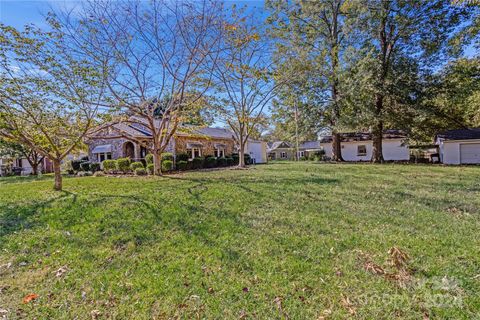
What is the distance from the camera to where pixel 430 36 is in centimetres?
1872

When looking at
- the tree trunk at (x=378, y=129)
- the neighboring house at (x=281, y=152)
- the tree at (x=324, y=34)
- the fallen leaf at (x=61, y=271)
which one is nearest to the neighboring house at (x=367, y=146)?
the tree trunk at (x=378, y=129)

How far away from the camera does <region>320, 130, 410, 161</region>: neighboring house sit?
27.9m

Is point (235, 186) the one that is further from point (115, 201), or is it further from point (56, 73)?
point (56, 73)

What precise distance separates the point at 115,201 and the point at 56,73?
538cm

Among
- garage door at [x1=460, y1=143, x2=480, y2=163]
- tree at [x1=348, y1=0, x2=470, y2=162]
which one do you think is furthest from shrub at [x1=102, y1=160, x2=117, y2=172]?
garage door at [x1=460, y1=143, x2=480, y2=163]

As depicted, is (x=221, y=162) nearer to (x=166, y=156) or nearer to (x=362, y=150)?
(x=166, y=156)

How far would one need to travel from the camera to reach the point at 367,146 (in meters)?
29.2

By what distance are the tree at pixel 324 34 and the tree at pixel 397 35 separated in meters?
2.00

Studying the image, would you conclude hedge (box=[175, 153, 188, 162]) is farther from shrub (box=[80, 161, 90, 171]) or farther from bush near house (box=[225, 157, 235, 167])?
shrub (box=[80, 161, 90, 171])

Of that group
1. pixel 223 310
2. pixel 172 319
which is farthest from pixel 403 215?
pixel 172 319

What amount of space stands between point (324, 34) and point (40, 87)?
2224 cm

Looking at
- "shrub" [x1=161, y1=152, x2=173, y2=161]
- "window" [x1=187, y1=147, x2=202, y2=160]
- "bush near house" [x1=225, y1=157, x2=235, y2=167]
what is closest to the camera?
"shrub" [x1=161, y1=152, x2=173, y2=161]

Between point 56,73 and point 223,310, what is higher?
point 56,73

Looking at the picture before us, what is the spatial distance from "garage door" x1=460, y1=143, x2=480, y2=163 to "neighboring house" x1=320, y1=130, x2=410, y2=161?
5.77m
